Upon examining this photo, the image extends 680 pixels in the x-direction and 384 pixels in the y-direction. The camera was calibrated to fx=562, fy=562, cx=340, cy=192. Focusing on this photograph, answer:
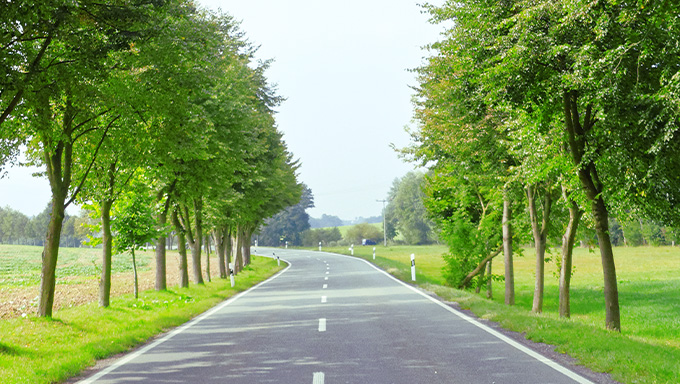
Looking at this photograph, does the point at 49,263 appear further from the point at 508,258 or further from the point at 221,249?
the point at 221,249

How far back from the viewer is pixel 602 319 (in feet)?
68.3

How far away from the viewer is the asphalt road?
6.89 metres

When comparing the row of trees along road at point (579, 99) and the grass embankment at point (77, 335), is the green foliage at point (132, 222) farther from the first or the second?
the row of trees along road at point (579, 99)

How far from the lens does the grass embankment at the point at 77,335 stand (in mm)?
7800

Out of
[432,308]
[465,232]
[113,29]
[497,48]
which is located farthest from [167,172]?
[465,232]

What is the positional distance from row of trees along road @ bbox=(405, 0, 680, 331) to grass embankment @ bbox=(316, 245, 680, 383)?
2546 mm

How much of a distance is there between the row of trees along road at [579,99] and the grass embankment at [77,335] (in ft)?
28.1

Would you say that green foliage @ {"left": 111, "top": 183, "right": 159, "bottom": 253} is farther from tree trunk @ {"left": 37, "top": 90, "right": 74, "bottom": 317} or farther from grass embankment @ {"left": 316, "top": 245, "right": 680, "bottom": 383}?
grass embankment @ {"left": 316, "top": 245, "right": 680, "bottom": 383}

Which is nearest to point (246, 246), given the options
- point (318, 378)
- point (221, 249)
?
point (221, 249)

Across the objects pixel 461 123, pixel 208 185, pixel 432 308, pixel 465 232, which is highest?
pixel 461 123

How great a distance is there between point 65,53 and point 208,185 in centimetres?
1047

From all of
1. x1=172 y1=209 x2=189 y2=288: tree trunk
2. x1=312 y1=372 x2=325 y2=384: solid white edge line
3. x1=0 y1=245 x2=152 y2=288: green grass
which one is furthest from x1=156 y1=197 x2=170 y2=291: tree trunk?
x1=312 y1=372 x2=325 y2=384: solid white edge line

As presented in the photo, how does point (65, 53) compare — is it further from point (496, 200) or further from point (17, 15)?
point (496, 200)

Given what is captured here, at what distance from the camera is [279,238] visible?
114688mm
